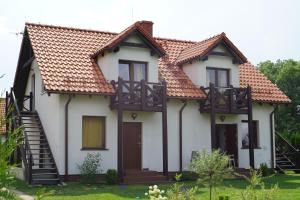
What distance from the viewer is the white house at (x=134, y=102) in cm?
1866

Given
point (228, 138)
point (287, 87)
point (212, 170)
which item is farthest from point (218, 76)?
point (287, 87)

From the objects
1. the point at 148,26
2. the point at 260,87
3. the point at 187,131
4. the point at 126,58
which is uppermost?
the point at 148,26

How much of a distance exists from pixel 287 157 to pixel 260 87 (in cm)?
420

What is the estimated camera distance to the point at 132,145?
66.7 feet

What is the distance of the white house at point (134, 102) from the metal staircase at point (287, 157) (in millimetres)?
1488

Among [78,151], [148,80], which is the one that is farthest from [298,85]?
[78,151]

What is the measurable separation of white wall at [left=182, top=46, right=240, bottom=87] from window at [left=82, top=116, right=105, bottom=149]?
5125 millimetres

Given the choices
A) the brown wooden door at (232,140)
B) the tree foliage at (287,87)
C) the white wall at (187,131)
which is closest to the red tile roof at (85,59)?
the white wall at (187,131)

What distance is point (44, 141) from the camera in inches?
771

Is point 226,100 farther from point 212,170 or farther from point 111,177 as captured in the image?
point 212,170

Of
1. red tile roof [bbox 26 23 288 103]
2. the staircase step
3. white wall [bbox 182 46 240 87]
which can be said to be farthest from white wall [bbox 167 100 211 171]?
the staircase step

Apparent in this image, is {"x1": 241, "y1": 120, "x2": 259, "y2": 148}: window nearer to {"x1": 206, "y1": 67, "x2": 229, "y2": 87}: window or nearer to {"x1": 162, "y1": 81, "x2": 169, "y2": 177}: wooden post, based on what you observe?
{"x1": 206, "y1": 67, "x2": 229, "y2": 87}: window

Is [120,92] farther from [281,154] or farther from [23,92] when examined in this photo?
[281,154]

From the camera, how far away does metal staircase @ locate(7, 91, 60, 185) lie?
17281 mm
